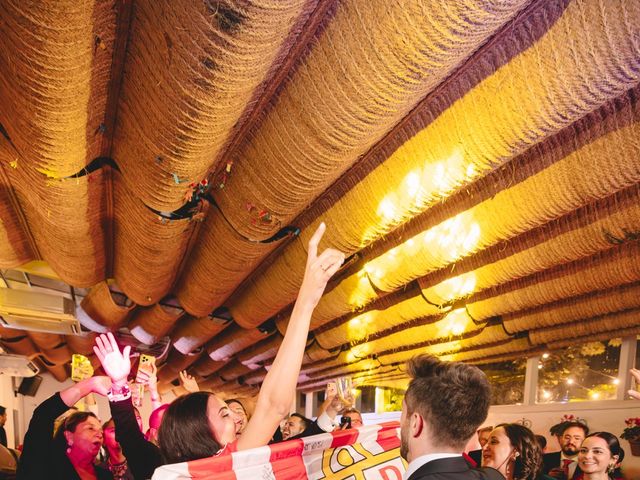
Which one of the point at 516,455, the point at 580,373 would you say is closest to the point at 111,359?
the point at 516,455

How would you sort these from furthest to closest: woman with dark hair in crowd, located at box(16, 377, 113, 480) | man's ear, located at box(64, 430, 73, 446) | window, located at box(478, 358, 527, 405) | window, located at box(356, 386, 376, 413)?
window, located at box(356, 386, 376, 413)
window, located at box(478, 358, 527, 405)
man's ear, located at box(64, 430, 73, 446)
woman with dark hair in crowd, located at box(16, 377, 113, 480)

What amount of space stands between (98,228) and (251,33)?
2311 mm

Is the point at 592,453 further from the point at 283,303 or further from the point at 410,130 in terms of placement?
the point at 410,130

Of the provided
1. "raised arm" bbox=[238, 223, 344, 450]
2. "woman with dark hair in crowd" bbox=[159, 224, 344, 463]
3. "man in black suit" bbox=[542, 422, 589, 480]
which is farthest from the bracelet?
"man in black suit" bbox=[542, 422, 589, 480]

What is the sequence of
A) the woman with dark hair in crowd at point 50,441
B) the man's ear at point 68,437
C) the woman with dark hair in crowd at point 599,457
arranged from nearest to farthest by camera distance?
the woman with dark hair in crowd at point 50,441
the man's ear at point 68,437
the woman with dark hair in crowd at point 599,457

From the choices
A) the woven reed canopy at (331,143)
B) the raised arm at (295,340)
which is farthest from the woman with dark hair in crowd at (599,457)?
the raised arm at (295,340)

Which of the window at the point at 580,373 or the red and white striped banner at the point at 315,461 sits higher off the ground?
the window at the point at 580,373

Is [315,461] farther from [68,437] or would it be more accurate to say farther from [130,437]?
[68,437]

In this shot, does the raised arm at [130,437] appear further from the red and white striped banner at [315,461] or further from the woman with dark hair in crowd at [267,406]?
the red and white striped banner at [315,461]

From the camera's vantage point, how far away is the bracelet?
2518mm

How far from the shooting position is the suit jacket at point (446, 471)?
1.64 metres

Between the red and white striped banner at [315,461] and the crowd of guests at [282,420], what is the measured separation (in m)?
0.07

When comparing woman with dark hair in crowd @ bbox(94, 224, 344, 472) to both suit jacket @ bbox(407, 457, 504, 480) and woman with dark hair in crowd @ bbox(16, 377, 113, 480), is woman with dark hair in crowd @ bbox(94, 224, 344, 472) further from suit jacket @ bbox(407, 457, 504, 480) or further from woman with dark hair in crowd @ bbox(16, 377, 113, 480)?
suit jacket @ bbox(407, 457, 504, 480)

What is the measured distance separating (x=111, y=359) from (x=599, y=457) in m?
3.47
